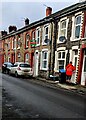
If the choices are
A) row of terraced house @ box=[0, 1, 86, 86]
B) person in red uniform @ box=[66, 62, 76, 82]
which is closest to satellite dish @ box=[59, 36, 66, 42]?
row of terraced house @ box=[0, 1, 86, 86]

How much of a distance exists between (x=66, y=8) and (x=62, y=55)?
4380 mm

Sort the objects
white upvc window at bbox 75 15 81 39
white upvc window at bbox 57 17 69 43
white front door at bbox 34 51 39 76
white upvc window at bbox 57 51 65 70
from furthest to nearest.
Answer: white front door at bbox 34 51 39 76, white upvc window at bbox 57 51 65 70, white upvc window at bbox 57 17 69 43, white upvc window at bbox 75 15 81 39

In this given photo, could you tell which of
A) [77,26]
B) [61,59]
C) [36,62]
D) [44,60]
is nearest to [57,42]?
[61,59]

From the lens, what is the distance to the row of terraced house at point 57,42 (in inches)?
749

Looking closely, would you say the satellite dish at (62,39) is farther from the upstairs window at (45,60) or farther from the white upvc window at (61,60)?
the upstairs window at (45,60)

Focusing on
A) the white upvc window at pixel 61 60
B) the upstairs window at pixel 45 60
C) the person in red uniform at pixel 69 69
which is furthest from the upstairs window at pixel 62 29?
the person in red uniform at pixel 69 69

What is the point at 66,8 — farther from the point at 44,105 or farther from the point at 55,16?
the point at 44,105

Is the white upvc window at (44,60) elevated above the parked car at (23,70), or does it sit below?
above

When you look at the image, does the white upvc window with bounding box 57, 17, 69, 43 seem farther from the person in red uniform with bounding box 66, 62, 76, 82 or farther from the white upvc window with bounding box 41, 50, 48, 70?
the person in red uniform with bounding box 66, 62, 76, 82

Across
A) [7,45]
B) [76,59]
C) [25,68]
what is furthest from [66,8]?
[7,45]

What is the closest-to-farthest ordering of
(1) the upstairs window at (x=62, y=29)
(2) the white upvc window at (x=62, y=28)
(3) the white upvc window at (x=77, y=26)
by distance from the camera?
(3) the white upvc window at (x=77, y=26) → (1) the upstairs window at (x=62, y=29) → (2) the white upvc window at (x=62, y=28)

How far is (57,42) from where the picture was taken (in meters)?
22.9

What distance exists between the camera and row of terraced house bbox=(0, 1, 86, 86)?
1903 centimetres

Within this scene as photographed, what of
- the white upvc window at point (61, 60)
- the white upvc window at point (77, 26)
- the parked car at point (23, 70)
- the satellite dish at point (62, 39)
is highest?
the white upvc window at point (77, 26)
